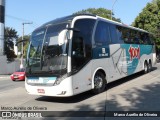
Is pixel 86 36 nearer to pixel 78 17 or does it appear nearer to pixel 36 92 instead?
pixel 78 17

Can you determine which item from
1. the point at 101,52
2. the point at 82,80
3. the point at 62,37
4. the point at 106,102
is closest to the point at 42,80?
the point at 82,80

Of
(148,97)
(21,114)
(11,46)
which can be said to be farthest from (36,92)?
(11,46)

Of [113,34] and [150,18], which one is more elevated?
[150,18]

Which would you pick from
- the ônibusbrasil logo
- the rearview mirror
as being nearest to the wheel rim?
the rearview mirror

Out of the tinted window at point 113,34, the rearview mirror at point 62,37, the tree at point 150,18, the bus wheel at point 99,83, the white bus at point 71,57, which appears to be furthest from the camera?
the tree at point 150,18

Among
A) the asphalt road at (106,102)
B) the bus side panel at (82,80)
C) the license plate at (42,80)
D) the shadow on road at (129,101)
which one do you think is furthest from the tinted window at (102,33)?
the license plate at (42,80)

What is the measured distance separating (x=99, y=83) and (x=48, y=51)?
284cm

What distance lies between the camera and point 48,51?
10680 millimetres

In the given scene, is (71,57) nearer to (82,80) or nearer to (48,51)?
(48,51)

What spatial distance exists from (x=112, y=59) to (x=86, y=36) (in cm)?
267

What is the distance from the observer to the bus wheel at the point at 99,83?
11906mm

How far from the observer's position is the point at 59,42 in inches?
411

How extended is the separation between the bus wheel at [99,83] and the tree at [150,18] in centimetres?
3077

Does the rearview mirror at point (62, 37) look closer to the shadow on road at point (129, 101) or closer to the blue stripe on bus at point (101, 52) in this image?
the blue stripe on bus at point (101, 52)
